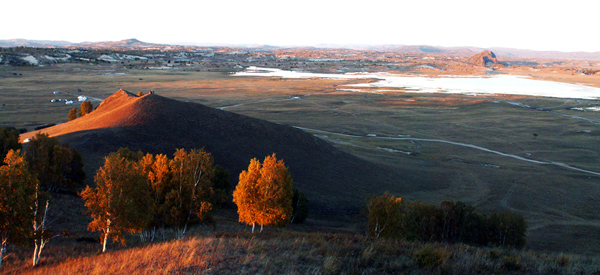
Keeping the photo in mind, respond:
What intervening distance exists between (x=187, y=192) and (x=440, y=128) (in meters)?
71.1

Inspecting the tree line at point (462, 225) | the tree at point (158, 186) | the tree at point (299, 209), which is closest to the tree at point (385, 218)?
the tree line at point (462, 225)

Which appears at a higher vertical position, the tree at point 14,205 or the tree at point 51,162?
the tree at point 14,205

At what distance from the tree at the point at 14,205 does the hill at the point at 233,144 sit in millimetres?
19761

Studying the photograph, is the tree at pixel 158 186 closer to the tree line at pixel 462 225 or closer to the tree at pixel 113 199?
the tree at pixel 113 199

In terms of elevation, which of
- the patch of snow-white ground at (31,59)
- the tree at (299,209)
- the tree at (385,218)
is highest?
the patch of snow-white ground at (31,59)

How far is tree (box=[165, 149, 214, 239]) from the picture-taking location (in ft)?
72.9

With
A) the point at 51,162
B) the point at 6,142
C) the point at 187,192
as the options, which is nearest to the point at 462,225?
the point at 187,192

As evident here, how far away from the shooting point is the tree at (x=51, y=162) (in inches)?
1209

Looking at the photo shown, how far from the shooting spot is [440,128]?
8369cm

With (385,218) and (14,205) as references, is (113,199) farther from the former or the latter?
(385,218)

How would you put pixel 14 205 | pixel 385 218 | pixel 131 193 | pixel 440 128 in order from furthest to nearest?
pixel 440 128, pixel 385 218, pixel 131 193, pixel 14 205

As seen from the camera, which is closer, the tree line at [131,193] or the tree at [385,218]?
the tree line at [131,193]

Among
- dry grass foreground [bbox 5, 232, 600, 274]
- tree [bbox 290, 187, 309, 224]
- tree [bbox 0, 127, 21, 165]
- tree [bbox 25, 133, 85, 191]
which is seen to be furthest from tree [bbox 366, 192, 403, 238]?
tree [bbox 0, 127, 21, 165]

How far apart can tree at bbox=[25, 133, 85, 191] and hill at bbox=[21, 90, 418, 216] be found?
3389 mm
